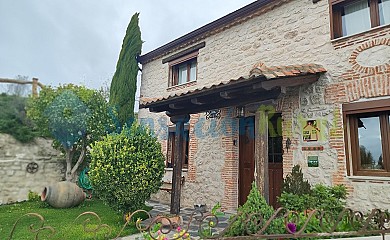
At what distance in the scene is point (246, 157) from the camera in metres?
7.14

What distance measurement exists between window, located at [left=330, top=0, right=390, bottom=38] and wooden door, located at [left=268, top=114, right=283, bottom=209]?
228 cm

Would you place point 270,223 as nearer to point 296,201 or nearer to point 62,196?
point 296,201

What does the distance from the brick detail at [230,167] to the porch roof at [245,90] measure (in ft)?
5.25

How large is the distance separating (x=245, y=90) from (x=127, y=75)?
714 centimetres

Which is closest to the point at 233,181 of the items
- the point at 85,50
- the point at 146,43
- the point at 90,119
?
the point at 90,119

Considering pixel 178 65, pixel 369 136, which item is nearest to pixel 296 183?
pixel 369 136

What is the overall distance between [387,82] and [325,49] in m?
1.41

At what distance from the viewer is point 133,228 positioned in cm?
539

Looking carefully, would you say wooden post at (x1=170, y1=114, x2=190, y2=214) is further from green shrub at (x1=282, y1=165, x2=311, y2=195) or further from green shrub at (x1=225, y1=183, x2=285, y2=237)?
green shrub at (x1=225, y1=183, x2=285, y2=237)

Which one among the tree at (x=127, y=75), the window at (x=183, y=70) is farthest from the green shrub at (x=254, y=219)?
the tree at (x=127, y=75)

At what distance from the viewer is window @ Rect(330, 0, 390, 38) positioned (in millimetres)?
5082

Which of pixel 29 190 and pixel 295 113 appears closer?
pixel 295 113

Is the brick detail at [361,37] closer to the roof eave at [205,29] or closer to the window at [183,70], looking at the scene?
the roof eave at [205,29]

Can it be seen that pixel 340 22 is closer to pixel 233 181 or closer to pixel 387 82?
pixel 387 82
